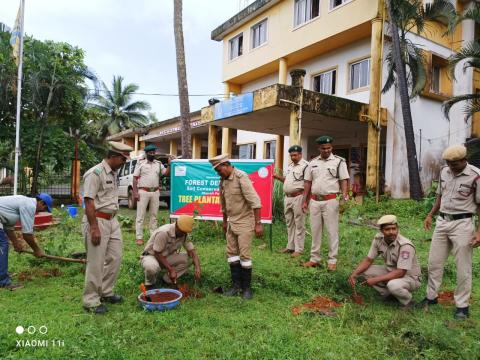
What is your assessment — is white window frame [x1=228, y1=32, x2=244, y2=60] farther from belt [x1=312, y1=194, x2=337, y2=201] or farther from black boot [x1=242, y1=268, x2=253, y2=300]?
black boot [x1=242, y1=268, x2=253, y2=300]

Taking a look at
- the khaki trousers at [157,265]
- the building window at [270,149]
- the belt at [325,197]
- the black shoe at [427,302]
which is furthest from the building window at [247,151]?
the black shoe at [427,302]

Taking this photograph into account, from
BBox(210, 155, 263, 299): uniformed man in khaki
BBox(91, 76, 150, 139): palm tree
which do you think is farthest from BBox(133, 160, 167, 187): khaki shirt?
BBox(91, 76, 150, 139): palm tree

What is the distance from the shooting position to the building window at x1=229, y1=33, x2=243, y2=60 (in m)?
Answer: 19.3

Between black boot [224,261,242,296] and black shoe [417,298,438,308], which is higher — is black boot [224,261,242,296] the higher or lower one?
the higher one

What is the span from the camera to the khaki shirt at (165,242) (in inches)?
180

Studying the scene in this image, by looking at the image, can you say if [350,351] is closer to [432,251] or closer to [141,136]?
[432,251]

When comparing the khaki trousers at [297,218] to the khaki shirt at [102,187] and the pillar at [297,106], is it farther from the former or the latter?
the pillar at [297,106]

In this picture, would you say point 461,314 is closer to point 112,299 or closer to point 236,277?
point 236,277

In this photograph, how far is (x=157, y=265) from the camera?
4559mm

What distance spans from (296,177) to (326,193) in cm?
89

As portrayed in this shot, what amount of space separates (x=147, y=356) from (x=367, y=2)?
12.7 metres

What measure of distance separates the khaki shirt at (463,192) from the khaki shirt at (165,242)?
Answer: 2.93 meters

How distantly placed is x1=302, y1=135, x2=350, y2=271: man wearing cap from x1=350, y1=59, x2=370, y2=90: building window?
9.27 meters

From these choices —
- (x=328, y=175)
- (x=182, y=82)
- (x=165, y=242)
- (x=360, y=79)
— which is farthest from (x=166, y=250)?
(x=360, y=79)
